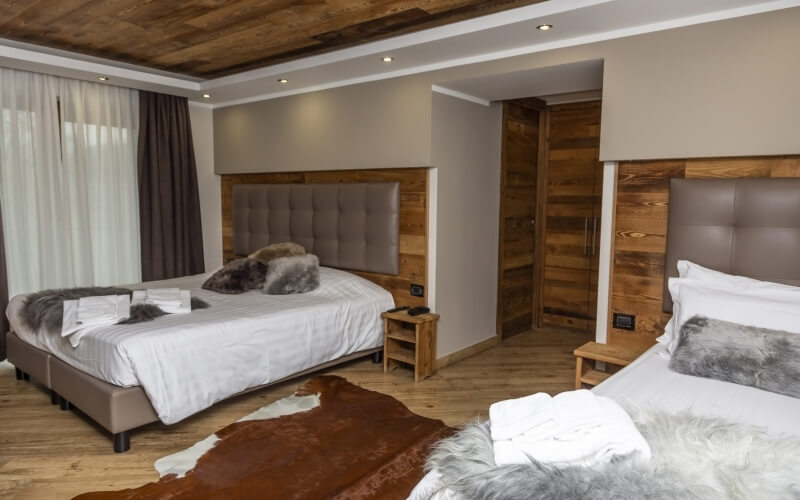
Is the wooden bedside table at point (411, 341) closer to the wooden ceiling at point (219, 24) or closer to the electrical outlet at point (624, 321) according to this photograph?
the electrical outlet at point (624, 321)

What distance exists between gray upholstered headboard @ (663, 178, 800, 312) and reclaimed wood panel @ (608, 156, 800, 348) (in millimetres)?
76

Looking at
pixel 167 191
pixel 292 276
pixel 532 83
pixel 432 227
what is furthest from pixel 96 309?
pixel 532 83

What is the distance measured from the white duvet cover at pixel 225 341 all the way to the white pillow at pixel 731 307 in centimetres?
209

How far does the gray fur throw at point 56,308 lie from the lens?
3.07 meters

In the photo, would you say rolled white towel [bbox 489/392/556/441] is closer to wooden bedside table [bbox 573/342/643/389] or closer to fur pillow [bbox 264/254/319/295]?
wooden bedside table [bbox 573/342/643/389]

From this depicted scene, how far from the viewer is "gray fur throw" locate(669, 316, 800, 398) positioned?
2.04 m

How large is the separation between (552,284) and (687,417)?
3.69 metres

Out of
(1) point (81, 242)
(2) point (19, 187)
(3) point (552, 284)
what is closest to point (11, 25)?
(2) point (19, 187)

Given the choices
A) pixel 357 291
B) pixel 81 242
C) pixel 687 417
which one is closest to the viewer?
pixel 687 417

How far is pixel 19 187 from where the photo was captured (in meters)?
4.09

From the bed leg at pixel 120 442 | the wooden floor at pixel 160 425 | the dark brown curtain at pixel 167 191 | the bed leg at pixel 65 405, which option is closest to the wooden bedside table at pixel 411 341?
the wooden floor at pixel 160 425

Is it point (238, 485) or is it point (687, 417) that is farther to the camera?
point (238, 485)

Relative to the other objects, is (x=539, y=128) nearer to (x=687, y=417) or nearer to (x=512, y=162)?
(x=512, y=162)

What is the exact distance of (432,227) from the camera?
3.94 metres
